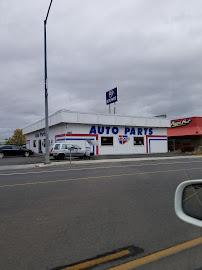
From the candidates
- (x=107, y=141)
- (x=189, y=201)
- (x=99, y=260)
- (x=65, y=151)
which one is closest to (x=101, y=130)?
(x=107, y=141)

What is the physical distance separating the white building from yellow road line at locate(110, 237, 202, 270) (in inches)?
1518

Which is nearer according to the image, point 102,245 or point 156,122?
point 102,245

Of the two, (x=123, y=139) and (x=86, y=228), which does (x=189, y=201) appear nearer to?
(x=86, y=228)

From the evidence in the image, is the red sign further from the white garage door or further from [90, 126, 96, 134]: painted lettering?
[90, 126, 96, 134]: painted lettering

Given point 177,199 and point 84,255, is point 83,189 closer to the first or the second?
point 84,255

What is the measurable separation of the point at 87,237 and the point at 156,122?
4936 cm

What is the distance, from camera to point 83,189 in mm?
13055

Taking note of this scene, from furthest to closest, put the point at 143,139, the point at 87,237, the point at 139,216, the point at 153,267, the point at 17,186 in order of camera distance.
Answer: the point at 143,139
the point at 17,186
the point at 139,216
the point at 87,237
the point at 153,267

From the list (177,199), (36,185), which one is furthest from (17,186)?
(177,199)

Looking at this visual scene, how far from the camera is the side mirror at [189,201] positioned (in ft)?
8.76

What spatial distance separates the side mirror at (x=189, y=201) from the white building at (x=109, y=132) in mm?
41862

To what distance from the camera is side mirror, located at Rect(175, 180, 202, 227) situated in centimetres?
267

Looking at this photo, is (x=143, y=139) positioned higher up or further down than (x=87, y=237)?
higher up

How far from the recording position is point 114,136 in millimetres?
50500
